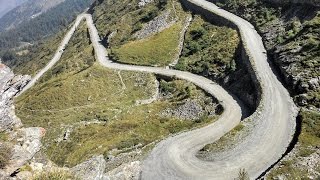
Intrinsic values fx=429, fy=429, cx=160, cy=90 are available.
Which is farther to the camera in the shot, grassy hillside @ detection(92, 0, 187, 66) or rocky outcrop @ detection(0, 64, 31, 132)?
grassy hillside @ detection(92, 0, 187, 66)

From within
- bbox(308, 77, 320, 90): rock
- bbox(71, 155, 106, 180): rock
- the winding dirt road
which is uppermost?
bbox(71, 155, 106, 180): rock

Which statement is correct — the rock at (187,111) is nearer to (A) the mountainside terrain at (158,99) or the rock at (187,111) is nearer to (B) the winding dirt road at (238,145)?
(A) the mountainside terrain at (158,99)

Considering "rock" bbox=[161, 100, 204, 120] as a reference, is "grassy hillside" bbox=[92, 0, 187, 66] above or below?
below

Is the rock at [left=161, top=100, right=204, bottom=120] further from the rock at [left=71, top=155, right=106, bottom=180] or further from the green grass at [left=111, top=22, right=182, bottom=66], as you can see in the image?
the green grass at [left=111, top=22, right=182, bottom=66]

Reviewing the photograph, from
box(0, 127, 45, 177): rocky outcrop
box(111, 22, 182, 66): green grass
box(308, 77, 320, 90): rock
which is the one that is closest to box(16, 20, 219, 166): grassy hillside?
box(111, 22, 182, 66): green grass

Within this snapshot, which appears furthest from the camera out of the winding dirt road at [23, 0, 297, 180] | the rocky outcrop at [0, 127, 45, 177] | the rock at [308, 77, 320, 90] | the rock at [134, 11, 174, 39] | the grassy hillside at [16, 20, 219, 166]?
the rock at [134, 11, 174, 39]

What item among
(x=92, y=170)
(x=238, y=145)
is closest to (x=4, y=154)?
(x=92, y=170)
